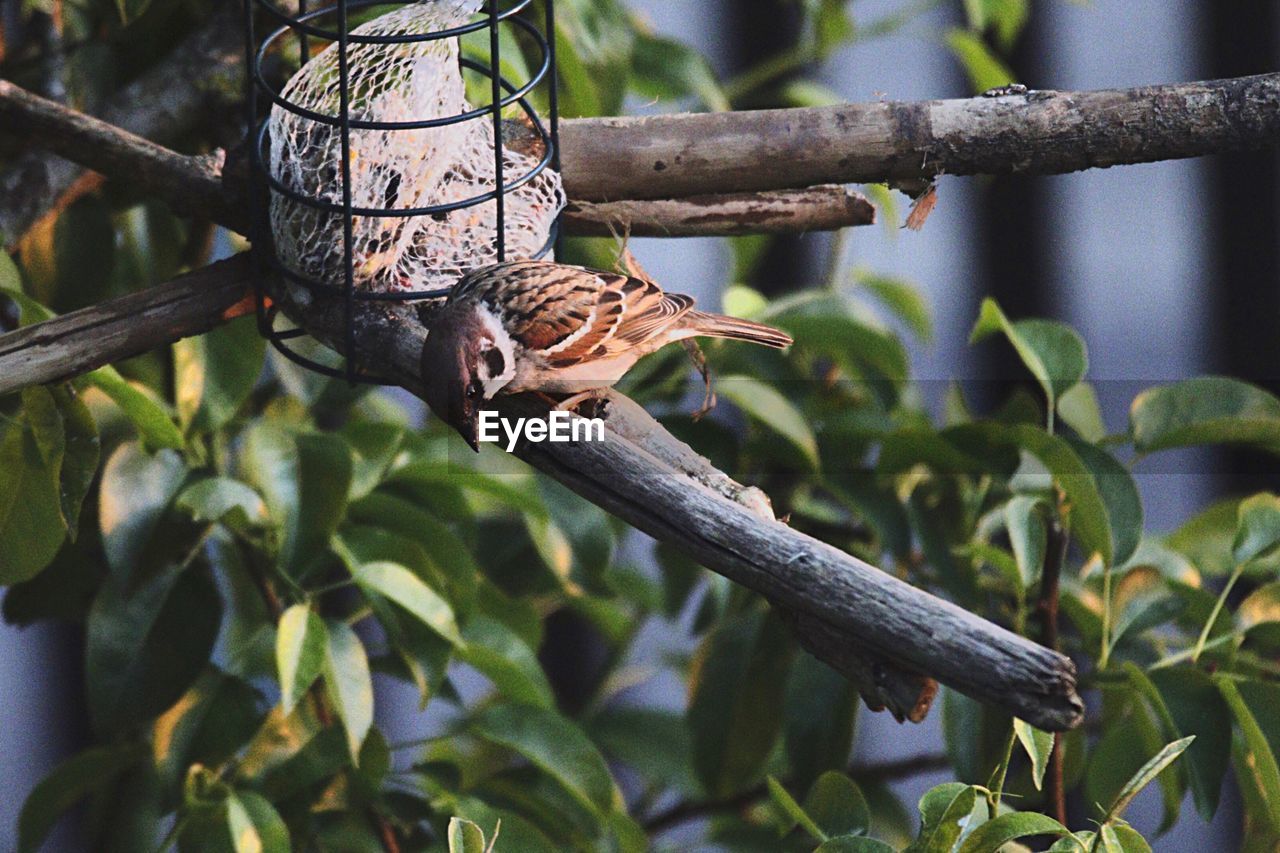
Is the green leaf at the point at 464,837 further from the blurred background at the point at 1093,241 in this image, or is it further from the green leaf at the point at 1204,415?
the blurred background at the point at 1093,241

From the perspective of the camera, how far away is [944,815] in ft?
4.13

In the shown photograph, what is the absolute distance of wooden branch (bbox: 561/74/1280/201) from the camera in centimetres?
144

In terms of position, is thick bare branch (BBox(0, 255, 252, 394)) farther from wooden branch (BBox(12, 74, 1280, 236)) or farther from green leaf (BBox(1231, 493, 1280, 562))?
green leaf (BBox(1231, 493, 1280, 562))

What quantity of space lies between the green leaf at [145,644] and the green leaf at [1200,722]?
47.0 inches

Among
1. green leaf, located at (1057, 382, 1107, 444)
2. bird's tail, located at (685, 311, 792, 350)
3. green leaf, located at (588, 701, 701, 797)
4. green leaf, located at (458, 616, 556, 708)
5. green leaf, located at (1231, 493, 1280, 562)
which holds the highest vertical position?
bird's tail, located at (685, 311, 792, 350)

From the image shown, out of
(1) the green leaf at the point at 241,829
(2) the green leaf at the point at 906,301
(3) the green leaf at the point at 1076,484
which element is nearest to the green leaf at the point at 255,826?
(1) the green leaf at the point at 241,829

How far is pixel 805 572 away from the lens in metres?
1.15

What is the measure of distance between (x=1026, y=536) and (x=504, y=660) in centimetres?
69

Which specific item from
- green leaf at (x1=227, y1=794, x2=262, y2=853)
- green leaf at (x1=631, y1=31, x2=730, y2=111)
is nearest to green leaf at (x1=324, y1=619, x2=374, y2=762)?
green leaf at (x1=227, y1=794, x2=262, y2=853)

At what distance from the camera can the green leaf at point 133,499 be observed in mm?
1786

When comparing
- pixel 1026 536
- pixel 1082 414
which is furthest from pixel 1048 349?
pixel 1026 536

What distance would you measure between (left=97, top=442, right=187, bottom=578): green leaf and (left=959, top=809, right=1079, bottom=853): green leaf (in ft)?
3.48

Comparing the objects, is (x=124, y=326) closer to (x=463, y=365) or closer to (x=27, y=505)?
(x=27, y=505)

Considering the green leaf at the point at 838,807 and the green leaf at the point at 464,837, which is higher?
the green leaf at the point at 464,837
